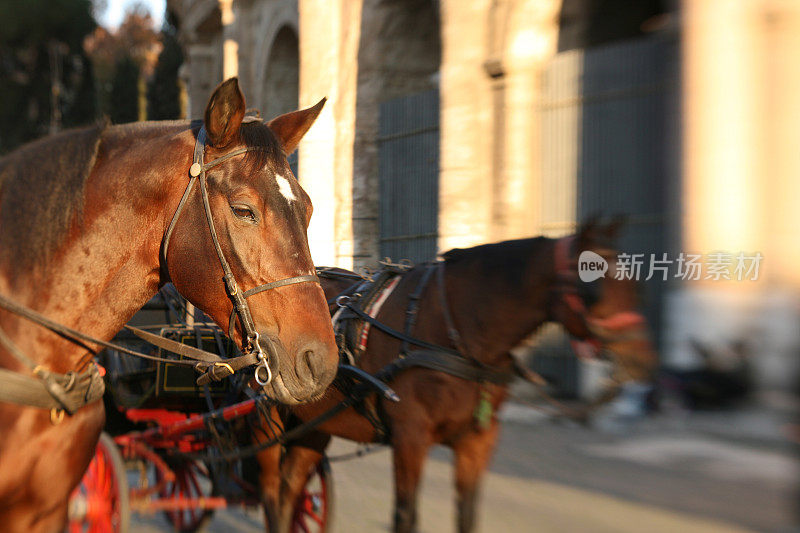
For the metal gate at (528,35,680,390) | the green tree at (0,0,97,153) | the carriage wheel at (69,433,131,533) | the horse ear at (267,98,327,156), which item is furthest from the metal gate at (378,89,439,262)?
the green tree at (0,0,97,153)

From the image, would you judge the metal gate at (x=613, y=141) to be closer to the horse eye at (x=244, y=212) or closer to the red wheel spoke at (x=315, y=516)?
the red wheel spoke at (x=315, y=516)

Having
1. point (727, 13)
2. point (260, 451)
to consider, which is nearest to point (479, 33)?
point (727, 13)

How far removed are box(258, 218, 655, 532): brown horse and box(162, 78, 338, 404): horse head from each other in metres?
1.60

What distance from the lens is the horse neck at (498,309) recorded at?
3648 millimetres

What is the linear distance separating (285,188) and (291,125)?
389 mm

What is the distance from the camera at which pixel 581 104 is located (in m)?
7.45

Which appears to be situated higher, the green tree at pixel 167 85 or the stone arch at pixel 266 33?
the green tree at pixel 167 85

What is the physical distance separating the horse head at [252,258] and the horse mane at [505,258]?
68.0 inches

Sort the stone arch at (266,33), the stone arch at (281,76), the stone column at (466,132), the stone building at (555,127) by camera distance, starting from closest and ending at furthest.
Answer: the stone building at (555,127), the stone column at (466,132), the stone arch at (266,33), the stone arch at (281,76)

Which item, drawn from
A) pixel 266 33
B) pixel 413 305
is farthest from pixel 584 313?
pixel 266 33

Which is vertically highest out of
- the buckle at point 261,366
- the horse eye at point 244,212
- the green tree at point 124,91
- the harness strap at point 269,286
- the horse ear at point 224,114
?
the green tree at point 124,91

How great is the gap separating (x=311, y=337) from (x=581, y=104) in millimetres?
5982

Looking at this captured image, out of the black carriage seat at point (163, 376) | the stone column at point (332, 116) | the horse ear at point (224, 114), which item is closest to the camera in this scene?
the horse ear at point (224, 114)

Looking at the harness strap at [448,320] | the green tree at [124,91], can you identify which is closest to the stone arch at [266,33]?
the harness strap at [448,320]
